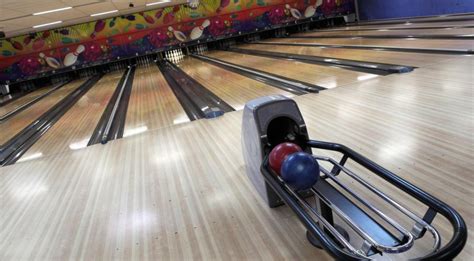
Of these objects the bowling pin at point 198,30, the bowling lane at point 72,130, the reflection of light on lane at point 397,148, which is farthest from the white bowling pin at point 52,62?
the reflection of light on lane at point 397,148

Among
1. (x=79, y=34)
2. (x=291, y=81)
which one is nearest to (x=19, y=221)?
(x=291, y=81)

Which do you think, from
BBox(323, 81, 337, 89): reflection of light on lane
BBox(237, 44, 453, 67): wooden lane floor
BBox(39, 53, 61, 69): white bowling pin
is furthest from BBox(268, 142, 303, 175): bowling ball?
BBox(39, 53, 61, 69): white bowling pin

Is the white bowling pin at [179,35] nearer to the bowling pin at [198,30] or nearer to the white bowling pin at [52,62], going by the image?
the bowling pin at [198,30]

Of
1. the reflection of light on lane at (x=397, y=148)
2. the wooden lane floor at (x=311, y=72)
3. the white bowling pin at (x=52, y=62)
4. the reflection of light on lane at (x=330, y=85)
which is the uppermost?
the white bowling pin at (x=52, y=62)

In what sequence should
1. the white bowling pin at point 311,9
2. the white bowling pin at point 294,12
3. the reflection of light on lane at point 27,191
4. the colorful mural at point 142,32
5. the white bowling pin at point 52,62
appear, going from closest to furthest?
the reflection of light on lane at point 27,191, the colorful mural at point 142,32, the white bowling pin at point 52,62, the white bowling pin at point 294,12, the white bowling pin at point 311,9

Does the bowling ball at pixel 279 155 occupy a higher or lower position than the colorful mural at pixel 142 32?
lower

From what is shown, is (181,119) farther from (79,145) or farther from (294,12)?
(294,12)

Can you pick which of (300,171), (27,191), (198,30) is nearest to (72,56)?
(198,30)

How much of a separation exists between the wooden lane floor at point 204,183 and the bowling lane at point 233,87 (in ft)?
3.09

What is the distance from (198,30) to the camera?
12.2 m

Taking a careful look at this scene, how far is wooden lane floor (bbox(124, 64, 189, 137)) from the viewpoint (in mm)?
4281

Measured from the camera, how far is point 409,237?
1259mm

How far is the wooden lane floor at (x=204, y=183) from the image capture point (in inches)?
70.3

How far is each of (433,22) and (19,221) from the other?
8.25 metres
